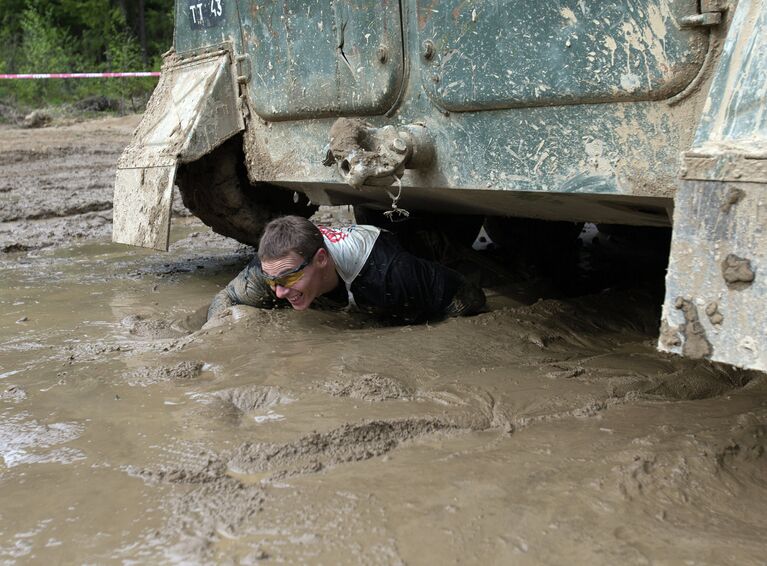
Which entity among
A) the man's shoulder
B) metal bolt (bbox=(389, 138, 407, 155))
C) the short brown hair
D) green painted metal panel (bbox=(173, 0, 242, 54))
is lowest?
the man's shoulder

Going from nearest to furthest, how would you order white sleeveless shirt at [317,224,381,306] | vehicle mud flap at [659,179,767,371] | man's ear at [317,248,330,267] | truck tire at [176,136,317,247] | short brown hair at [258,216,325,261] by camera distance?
vehicle mud flap at [659,179,767,371]
short brown hair at [258,216,325,261]
man's ear at [317,248,330,267]
white sleeveless shirt at [317,224,381,306]
truck tire at [176,136,317,247]

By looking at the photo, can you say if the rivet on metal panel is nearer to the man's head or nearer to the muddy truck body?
the muddy truck body

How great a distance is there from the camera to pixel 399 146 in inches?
109

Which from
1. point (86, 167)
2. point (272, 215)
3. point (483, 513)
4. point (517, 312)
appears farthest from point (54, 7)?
point (483, 513)

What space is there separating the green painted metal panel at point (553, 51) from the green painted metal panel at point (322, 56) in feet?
0.61

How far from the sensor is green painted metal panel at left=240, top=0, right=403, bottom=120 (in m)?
2.93

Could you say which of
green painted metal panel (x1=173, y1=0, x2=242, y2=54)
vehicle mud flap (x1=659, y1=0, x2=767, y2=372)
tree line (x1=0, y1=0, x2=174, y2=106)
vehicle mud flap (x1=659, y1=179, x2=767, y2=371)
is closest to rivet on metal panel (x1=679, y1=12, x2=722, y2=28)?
vehicle mud flap (x1=659, y1=0, x2=767, y2=372)

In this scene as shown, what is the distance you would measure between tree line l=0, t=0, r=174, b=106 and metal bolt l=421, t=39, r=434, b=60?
12.3m

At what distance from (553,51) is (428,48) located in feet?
1.74

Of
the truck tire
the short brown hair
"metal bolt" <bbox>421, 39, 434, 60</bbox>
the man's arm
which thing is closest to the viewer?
"metal bolt" <bbox>421, 39, 434, 60</bbox>

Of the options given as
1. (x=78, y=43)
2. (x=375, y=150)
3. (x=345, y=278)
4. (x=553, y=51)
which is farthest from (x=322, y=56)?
(x=78, y=43)

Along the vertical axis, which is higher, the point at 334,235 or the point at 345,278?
the point at 334,235

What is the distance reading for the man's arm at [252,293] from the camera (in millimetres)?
3414

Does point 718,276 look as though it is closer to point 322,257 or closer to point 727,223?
point 727,223
